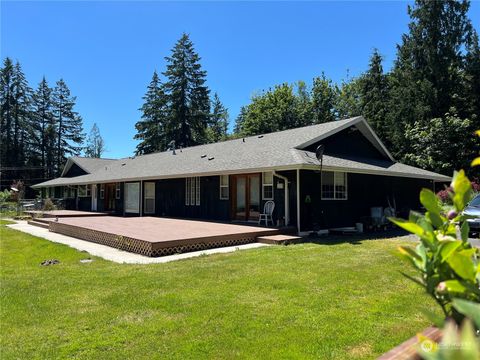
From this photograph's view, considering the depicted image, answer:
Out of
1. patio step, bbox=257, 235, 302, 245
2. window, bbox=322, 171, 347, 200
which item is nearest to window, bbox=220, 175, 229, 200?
window, bbox=322, 171, 347, 200

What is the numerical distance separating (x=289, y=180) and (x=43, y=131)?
1896 inches

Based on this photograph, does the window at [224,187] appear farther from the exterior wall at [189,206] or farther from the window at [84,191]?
the window at [84,191]

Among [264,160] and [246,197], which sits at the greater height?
[264,160]

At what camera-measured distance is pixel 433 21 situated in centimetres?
2728

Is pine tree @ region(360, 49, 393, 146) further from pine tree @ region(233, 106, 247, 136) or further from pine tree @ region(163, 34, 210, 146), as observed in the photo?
pine tree @ region(233, 106, 247, 136)

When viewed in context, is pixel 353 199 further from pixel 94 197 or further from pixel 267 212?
pixel 94 197

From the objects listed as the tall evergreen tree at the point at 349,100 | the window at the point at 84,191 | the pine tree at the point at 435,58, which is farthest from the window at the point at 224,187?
the tall evergreen tree at the point at 349,100

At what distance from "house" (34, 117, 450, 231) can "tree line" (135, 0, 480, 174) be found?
767cm

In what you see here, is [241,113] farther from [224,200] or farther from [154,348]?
[154,348]

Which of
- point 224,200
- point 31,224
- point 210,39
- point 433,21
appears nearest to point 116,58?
point 210,39

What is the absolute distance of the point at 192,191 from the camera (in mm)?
16797

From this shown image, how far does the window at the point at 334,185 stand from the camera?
12906mm

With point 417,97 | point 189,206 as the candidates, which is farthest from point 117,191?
point 417,97

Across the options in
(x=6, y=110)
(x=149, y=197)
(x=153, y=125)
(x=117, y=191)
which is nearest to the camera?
(x=149, y=197)
